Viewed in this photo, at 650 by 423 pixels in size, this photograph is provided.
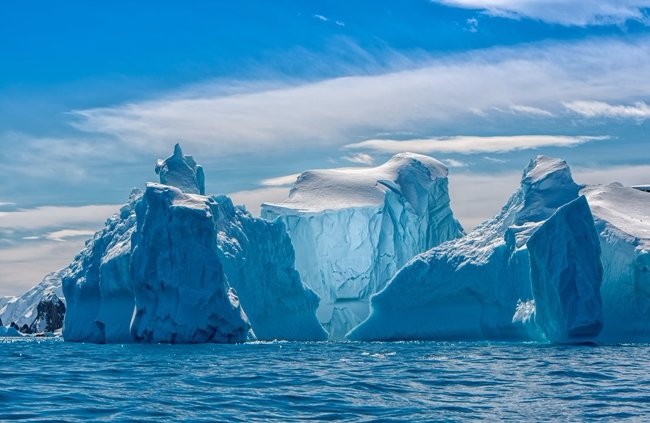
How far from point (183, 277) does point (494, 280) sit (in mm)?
16945

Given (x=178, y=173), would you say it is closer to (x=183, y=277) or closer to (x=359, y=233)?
(x=183, y=277)

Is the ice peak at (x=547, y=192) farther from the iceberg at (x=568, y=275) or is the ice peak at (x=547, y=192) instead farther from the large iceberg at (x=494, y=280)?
the iceberg at (x=568, y=275)

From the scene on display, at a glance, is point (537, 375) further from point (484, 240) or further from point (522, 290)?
point (484, 240)

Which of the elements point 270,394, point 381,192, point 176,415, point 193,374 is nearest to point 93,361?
point 193,374

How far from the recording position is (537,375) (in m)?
24.0

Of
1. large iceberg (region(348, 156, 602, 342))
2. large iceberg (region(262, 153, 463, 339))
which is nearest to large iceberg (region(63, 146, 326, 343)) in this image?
large iceberg (region(348, 156, 602, 342))

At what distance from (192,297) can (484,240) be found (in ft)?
60.5

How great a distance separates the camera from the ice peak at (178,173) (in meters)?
56.4

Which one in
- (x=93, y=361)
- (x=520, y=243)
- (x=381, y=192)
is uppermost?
(x=381, y=192)

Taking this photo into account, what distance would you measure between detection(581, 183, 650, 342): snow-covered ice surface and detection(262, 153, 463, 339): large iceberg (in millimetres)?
19720

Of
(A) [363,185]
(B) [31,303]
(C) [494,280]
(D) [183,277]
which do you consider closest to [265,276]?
(D) [183,277]

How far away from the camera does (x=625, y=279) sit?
4919cm

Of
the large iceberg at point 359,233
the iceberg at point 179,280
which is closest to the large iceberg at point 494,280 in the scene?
the iceberg at point 179,280

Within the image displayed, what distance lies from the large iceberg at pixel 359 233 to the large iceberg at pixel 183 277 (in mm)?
8692
